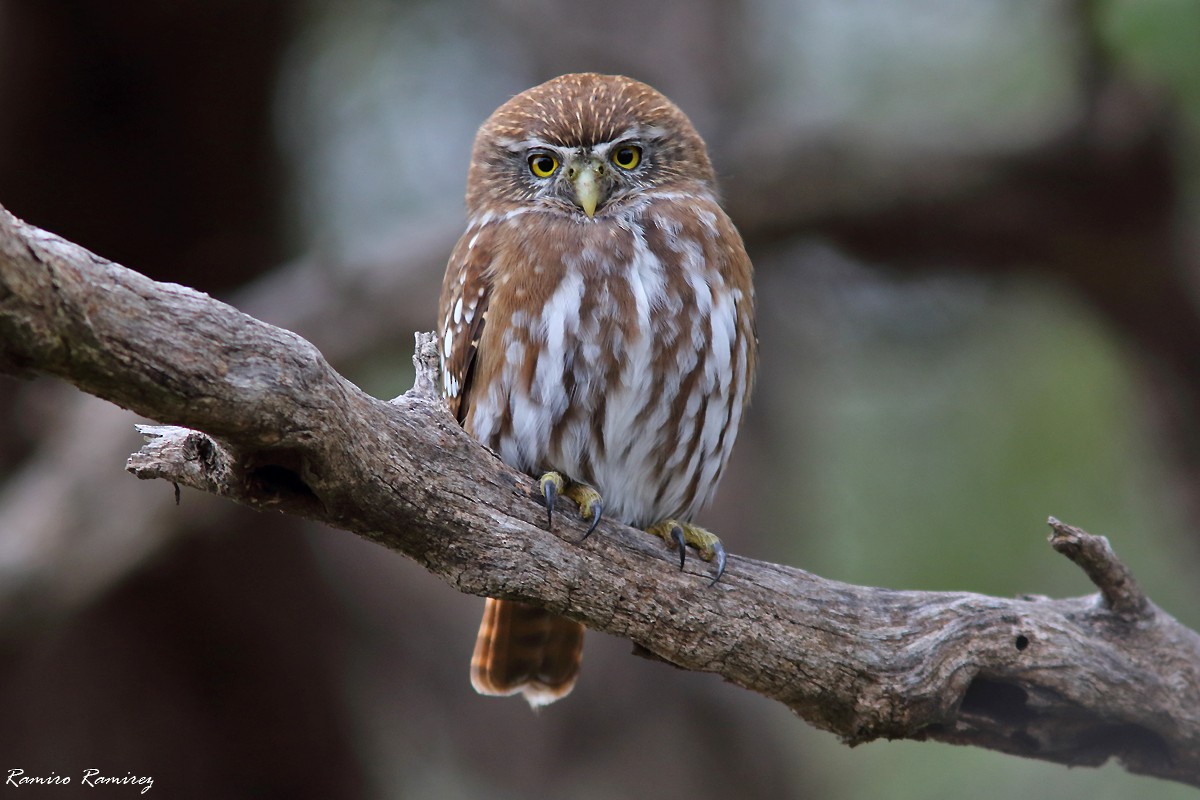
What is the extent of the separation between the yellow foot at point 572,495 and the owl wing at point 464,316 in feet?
1.68

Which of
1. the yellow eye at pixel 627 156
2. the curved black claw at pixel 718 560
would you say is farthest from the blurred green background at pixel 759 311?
the curved black claw at pixel 718 560

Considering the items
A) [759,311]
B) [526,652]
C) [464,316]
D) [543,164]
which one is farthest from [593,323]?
[759,311]

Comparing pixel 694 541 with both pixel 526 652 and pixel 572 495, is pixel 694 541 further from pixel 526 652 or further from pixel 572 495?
pixel 526 652

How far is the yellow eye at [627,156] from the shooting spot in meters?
3.93

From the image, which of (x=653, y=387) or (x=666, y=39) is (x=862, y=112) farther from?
(x=653, y=387)

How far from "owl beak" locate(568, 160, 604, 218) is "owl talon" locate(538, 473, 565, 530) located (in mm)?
929

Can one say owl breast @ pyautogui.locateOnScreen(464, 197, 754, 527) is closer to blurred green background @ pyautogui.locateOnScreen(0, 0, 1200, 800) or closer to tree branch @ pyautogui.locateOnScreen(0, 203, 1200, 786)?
tree branch @ pyautogui.locateOnScreen(0, 203, 1200, 786)

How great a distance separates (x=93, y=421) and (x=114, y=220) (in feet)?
4.10

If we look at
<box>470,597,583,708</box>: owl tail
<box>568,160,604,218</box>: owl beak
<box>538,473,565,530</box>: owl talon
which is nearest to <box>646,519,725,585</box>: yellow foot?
<box>538,473,565,530</box>: owl talon

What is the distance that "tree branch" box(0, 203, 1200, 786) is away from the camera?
2.23m

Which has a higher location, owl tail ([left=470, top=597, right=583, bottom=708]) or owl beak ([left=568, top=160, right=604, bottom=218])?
owl beak ([left=568, top=160, right=604, bottom=218])

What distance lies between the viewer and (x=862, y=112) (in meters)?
6.85

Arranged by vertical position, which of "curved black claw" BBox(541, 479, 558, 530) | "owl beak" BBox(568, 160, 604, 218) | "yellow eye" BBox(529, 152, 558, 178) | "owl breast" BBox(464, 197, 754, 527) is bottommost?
"curved black claw" BBox(541, 479, 558, 530)

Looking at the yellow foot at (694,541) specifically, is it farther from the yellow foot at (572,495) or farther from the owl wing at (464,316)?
A: the owl wing at (464,316)
